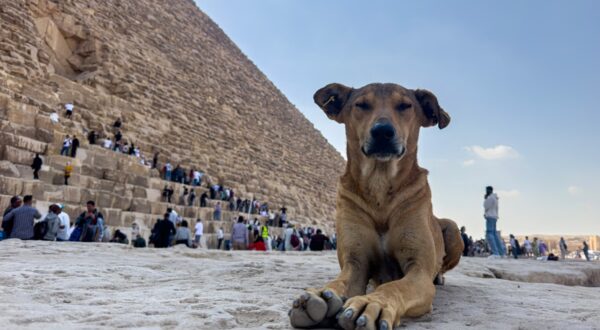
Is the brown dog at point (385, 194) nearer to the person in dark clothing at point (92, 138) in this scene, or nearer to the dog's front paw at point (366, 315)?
the dog's front paw at point (366, 315)

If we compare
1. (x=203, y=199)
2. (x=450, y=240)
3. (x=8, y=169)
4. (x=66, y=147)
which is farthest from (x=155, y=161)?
(x=450, y=240)

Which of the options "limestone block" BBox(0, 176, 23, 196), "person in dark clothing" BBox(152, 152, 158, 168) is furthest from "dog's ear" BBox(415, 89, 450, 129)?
"person in dark clothing" BBox(152, 152, 158, 168)

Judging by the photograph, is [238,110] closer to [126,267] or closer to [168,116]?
[168,116]

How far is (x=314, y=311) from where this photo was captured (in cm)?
111

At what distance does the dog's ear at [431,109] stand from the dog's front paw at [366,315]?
1089 mm

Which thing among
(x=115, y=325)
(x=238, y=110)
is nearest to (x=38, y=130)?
(x=115, y=325)

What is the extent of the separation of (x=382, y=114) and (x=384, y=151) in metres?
0.18

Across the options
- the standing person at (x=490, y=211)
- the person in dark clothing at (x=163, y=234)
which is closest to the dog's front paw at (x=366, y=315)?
the standing person at (x=490, y=211)

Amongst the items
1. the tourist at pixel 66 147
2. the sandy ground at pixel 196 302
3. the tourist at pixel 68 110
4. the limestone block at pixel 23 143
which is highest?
the tourist at pixel 68 110

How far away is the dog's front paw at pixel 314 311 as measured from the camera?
1.11 meters

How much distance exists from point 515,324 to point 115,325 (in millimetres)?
1192

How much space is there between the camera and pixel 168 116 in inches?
704

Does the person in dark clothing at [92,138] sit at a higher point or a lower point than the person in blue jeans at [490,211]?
higher

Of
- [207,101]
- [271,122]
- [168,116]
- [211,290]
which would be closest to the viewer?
[211,290]
